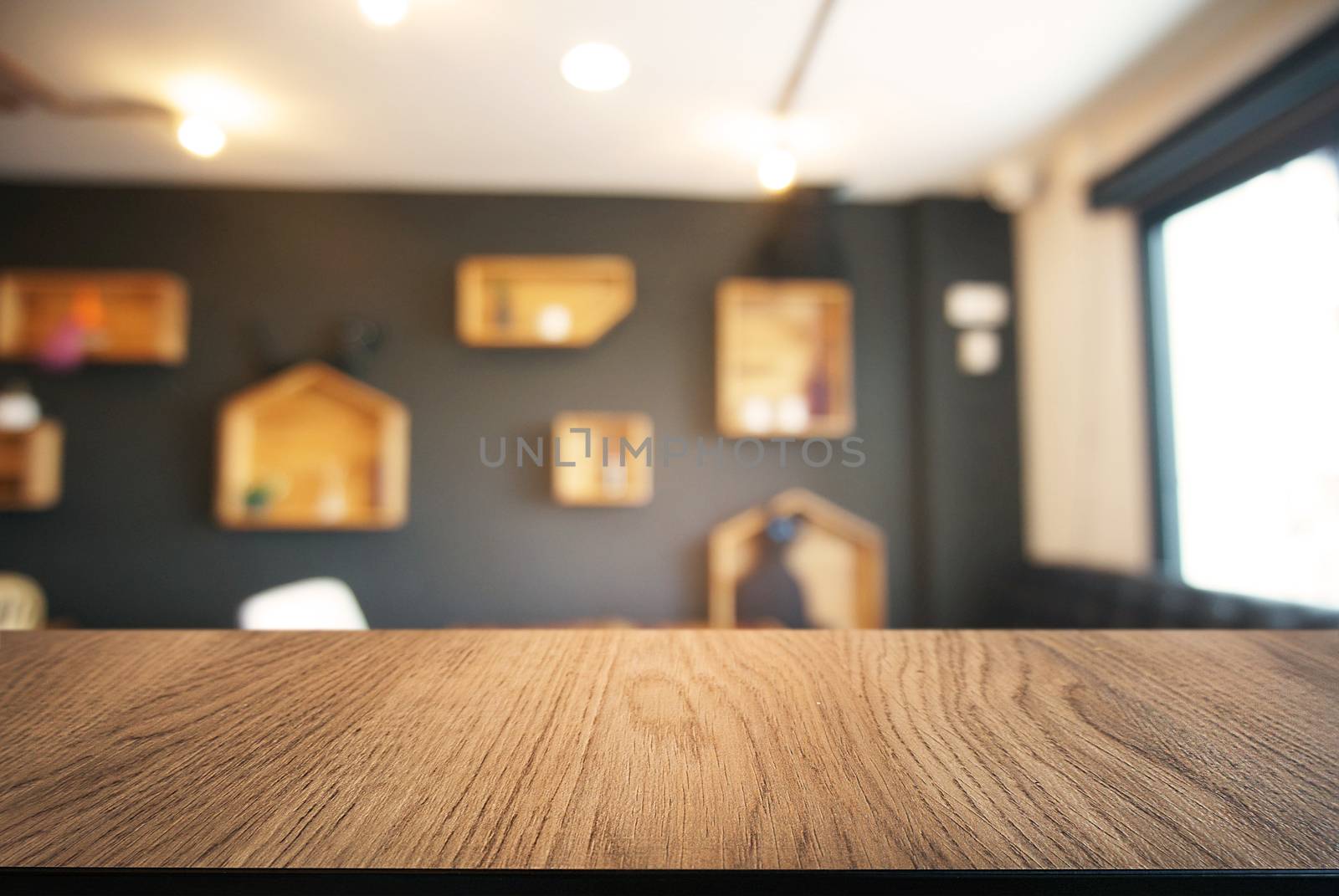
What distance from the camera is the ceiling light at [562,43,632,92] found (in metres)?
2.24

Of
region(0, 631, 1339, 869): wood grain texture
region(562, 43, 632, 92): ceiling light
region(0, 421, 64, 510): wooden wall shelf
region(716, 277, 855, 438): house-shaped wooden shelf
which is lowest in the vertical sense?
region(0, 631, 1339, 869): wood grain texture

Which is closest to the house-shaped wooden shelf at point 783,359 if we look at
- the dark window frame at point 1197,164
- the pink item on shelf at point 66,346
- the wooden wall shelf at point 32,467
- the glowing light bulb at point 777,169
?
the glowing light bulb at point 777,169

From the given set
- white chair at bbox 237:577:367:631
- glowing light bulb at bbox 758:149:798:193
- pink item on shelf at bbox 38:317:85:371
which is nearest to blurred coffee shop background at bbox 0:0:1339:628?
pink item on shelf at bbox 38:317:85:371

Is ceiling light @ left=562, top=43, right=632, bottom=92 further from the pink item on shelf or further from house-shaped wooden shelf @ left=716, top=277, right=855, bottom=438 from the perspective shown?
the pink item on shelf

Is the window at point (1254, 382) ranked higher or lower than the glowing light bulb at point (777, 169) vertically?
lower

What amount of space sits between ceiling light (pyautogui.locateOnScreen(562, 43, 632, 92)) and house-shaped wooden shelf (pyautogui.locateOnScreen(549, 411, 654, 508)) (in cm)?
152

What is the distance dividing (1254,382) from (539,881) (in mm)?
3034

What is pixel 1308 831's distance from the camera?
243 millimetres

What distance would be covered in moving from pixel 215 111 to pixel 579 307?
1.63m

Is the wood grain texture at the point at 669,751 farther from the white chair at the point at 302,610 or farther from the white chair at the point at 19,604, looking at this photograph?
the white chair at the point at 19,604

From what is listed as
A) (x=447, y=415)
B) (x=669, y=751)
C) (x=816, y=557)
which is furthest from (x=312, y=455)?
(x=669, y=751)

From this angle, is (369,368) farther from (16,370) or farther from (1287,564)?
(1287,564)

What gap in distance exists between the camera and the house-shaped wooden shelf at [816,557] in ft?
11.5

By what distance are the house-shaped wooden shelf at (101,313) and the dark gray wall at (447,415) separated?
0.13 metres
